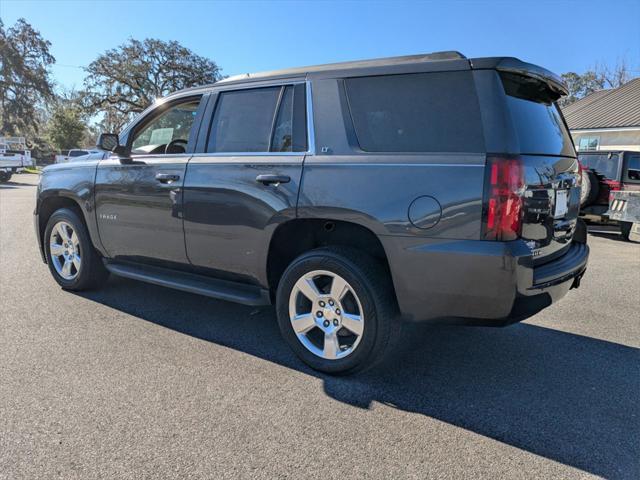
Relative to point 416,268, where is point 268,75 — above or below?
above

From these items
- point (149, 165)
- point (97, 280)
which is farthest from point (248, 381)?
point (97, 280)

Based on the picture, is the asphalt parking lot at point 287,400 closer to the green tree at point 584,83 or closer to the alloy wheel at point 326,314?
the alloy wheel at point 326,314

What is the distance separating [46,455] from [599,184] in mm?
9670

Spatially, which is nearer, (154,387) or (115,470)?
(115,470)

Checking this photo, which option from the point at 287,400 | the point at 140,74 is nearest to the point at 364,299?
the point at 287,400

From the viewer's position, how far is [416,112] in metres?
2.83

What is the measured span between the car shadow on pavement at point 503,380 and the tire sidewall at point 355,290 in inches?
4.1

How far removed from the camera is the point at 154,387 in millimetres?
2947

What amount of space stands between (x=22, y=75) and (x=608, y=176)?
61121 millimetres

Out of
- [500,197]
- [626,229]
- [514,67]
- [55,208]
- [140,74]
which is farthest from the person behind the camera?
[140,74]

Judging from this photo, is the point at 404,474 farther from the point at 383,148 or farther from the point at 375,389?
the point at 383,148

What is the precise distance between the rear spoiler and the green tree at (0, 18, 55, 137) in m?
62.7

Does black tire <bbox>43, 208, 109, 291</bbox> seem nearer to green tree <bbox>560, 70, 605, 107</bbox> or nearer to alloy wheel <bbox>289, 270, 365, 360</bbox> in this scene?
alloy wheel <bbox>289, 270, 365, 360</bbox>

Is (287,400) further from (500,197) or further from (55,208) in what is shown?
(55,208)
